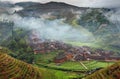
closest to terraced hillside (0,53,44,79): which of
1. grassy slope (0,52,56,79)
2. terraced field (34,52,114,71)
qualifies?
grassy slope (0,52,56,79)

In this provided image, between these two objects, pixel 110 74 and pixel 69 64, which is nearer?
pixel 110 74

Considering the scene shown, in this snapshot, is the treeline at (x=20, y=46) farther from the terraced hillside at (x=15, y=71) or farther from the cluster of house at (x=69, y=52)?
the terraced hillside at (x=15, y=71)

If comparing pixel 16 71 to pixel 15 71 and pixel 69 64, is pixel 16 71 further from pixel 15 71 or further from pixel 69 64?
pixel 69 64

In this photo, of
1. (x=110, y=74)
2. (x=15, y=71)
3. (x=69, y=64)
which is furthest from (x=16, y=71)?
(x=69, y=64)

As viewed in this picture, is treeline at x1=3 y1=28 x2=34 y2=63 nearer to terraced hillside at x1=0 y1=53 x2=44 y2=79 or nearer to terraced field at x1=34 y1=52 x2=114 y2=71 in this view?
terraced field at x1=34 y1=52 x2=114 y2=71

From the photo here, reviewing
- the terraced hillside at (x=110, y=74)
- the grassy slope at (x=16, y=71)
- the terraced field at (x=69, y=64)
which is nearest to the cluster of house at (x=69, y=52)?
the terraced field at (x=69, y=64)

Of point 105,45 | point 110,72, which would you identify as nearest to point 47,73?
point 110,72
